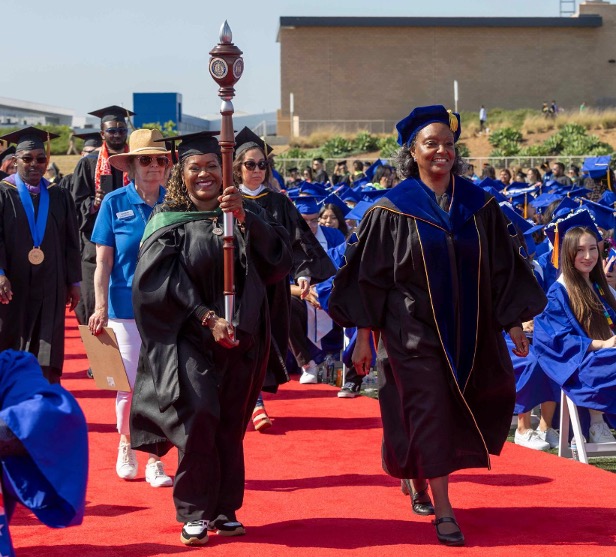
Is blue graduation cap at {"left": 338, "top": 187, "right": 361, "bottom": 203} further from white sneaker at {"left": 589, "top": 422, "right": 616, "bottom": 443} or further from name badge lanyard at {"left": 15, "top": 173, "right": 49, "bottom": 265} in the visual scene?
white sneaker at {"left": 589, "top": 422, "right": 616, "bottom": 443}

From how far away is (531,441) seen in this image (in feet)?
27.5

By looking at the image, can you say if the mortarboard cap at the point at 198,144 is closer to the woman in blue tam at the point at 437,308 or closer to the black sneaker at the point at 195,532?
the woman in blue tam at the point at 437,308

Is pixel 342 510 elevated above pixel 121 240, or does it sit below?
below

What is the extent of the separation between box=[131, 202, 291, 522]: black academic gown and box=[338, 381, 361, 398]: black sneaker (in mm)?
4293

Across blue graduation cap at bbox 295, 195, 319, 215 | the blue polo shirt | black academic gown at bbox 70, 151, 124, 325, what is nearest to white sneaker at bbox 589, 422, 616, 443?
the blue polo shirt

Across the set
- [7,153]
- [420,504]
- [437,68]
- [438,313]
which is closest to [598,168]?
[7,153]

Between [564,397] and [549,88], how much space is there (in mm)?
59798

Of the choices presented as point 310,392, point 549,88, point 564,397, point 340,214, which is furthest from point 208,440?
A: point 549,88

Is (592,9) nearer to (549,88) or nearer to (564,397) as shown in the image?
(549,88)

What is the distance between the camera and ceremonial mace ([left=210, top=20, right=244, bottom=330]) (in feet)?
18.4

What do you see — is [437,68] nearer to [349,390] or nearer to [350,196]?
[350,196]

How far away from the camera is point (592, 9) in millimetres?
67438

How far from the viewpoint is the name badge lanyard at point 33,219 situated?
842 cm

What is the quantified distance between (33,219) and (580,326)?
146 inches
